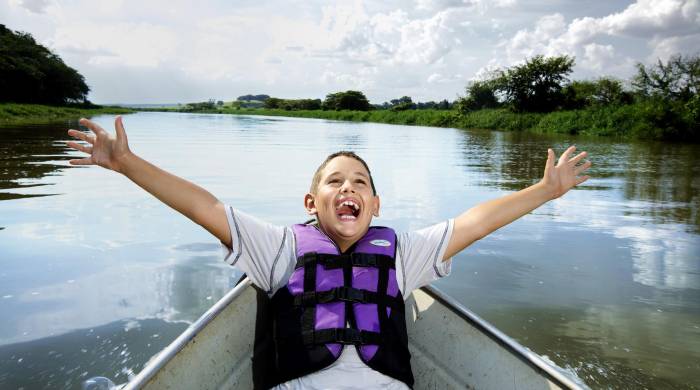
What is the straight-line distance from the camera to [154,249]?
18.5 ft

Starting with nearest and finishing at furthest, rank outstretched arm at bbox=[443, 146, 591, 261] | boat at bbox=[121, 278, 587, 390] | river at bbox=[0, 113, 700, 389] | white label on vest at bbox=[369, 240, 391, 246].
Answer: boat at bbox=[121, 278, 587, 390]
white label on vest at bbox=[369, 240, 391, 246]
outstretched arm at bbox=[443, 146, 591, 261]
river at bbox=[0, 113, 700, 389]

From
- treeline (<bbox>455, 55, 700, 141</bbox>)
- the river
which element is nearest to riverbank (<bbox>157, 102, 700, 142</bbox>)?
treeline (<bbox>455, 55, 700, 141</bbox>)

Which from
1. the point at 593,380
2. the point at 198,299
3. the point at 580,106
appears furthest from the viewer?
the point at 580,106

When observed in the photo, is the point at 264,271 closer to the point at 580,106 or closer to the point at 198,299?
the point at 198,299

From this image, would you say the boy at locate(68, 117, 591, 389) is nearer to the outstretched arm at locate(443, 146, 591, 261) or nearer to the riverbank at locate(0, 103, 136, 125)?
the outstretched arm at locate(443, 146, 591, 261)

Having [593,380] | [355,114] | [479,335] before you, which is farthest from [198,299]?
[355,114]

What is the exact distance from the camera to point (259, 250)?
2189mm

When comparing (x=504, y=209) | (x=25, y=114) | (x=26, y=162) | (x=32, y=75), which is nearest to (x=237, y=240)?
(x=504, y=209)

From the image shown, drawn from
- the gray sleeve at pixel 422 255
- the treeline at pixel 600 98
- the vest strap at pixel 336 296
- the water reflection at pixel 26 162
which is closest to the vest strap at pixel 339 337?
the vest strap at pixel 336 296

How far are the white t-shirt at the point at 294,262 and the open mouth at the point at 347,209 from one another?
0.23 m

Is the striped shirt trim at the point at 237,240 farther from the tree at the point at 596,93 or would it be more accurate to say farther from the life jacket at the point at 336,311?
the tree at the point at 596,93

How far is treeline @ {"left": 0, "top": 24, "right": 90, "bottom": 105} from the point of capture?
153 feet

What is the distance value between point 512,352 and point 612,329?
80.5 inches

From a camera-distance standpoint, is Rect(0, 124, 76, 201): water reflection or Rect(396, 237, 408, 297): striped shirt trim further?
Rect(0, 124, 76, 201): water reflection
